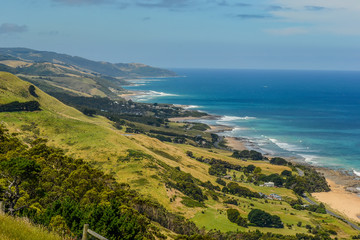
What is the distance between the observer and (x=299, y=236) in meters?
52.2

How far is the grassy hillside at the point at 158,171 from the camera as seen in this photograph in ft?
189

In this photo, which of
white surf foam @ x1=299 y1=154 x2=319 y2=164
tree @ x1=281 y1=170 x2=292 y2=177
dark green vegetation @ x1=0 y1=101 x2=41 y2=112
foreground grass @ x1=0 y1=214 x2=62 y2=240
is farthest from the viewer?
white surf foam @ x1=299 y1=154 x2=319 y2=164

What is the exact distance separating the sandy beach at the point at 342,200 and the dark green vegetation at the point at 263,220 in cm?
2409

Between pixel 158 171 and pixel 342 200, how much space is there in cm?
4869

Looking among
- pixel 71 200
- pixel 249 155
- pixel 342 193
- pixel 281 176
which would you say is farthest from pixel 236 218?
pixel 249 155

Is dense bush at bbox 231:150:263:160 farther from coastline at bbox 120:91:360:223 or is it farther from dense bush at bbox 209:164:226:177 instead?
dense bush at bbox 209:164:226:177

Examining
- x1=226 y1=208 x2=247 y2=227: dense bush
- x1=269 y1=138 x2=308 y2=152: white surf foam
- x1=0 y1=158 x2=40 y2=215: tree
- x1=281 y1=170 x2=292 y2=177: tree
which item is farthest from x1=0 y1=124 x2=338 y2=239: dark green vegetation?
x1=269 y1=138 x2=308 y2=152: white surf foam

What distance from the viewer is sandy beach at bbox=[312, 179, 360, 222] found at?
2953 inches

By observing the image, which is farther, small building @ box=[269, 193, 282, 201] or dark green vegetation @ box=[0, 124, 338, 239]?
small building @ box=[269, 193, 282, 201]

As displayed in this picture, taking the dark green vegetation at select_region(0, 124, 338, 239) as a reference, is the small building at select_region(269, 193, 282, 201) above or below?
below

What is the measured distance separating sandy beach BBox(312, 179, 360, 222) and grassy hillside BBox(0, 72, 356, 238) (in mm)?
8837

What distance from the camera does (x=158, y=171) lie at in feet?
224

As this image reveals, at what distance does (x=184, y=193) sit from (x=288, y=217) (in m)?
21.1

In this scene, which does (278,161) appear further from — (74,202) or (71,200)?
(74,202)
